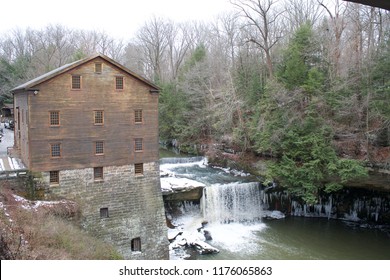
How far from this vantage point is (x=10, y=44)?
2153 inches

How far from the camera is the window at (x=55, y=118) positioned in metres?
18.1

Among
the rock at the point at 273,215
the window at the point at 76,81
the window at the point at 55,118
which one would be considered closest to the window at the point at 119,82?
the window at the point at 76,81

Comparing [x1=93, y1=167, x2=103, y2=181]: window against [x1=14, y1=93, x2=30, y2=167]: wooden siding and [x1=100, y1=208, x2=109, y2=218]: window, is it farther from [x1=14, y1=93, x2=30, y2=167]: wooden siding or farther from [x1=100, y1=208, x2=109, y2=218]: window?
[x1=14, y1=93, x2=30, y2=167]: wooden siding

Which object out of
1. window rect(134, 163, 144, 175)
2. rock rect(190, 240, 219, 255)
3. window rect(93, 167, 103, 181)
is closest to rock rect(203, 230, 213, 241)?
rock rect(190, 240, 219, 255)

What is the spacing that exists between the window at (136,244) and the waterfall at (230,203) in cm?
581

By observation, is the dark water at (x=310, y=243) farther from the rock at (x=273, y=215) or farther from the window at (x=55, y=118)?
the window at (x=55, y=118)

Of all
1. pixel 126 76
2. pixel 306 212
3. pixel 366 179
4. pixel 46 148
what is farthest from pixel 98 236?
pixel 366 179

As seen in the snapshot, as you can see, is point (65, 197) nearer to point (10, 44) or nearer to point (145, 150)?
point (145, 150)

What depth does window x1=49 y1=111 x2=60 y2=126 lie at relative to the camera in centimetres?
1809

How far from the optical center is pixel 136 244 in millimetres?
19766

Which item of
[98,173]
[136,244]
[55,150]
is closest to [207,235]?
[136,244]

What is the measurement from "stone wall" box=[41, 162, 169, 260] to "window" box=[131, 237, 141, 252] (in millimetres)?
78

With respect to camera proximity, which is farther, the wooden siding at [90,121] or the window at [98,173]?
the window at [98,173]

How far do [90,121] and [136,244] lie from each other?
6.97 meters
